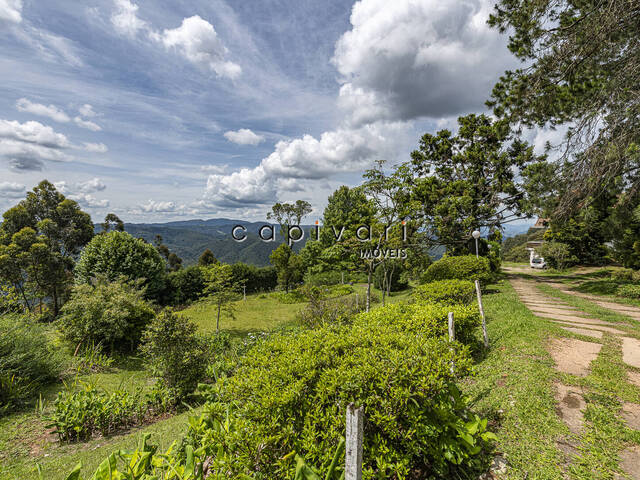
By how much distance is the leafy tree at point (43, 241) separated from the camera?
14805mm

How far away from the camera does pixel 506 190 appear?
14.0 m

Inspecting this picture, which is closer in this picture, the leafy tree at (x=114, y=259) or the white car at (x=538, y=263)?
the leafy tree at (x=114, y=259)

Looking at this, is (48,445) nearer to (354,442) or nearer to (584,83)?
(354,442)

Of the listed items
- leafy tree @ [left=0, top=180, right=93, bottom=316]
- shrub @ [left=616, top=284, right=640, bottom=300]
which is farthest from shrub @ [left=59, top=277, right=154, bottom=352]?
shrub @ [left=616, top=284, right=640, bottom=300]

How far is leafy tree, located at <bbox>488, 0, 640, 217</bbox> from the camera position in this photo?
5645 mm

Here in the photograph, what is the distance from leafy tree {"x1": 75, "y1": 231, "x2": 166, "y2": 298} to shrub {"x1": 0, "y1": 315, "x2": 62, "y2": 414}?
7.14m

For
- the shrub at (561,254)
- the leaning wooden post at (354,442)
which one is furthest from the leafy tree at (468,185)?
the leaning wooden post at (354,442)

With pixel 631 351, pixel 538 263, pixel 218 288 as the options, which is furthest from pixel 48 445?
pixel 538 263

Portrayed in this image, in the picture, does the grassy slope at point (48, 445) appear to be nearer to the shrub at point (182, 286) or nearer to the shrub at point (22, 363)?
the shrub at point (22, 363)

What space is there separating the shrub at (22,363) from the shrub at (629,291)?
1756cm

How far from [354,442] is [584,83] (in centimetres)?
1071

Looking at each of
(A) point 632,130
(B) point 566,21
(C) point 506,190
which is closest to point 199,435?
(A) point 632,130

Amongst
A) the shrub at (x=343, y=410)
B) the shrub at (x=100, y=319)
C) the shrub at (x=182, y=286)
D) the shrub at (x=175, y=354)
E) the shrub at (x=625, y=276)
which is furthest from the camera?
the shrub at (x=182, y=286)

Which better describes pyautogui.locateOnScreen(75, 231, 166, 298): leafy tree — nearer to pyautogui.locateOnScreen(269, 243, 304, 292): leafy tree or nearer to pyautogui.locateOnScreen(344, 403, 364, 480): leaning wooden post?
pyautogui.locateOnScreen(269, 243, 304, 292): leafy tree
